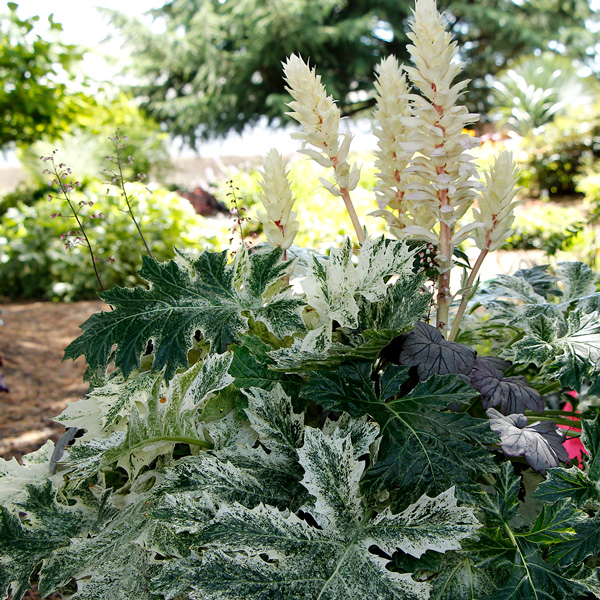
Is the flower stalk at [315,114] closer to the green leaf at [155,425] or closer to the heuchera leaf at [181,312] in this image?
the heuchera leaf at [181,312]

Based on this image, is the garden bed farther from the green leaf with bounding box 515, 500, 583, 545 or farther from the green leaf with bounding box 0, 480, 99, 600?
the green leaf with bounding box 515, 500, 583, 545

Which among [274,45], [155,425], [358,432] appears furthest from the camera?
[274,45]

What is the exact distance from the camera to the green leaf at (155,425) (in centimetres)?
81

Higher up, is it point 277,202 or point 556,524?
point 277,202

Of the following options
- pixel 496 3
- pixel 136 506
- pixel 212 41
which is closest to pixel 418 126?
pixel 136 506

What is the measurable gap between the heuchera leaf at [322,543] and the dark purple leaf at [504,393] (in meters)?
0.19

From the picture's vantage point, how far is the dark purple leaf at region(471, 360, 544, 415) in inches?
30.9

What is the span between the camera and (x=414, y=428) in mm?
737

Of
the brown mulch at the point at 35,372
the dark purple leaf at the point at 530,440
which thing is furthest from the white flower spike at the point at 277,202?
the brown mulch at the point at 35,372

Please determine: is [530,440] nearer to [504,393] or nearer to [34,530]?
[504,393]

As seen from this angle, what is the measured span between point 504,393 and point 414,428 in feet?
0.52

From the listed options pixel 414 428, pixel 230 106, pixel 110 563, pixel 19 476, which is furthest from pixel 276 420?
pixel 230 106

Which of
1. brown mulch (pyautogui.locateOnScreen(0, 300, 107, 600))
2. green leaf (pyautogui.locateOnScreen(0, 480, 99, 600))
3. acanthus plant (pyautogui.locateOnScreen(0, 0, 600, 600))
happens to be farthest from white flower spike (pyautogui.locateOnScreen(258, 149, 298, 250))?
brown mulch (pyautogui.locateOnScreen(0, 300, 107, 600))

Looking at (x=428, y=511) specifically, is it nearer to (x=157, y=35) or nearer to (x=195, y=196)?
(x=195, y=196)
